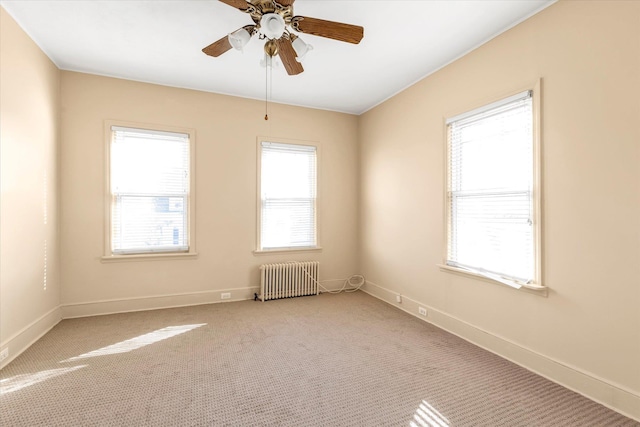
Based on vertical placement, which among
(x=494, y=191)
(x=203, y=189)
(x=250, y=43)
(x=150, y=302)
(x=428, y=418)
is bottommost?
(x=428, y=418)

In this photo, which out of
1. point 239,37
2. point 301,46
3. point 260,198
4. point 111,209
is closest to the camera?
point 239,37

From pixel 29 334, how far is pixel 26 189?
4.38ft

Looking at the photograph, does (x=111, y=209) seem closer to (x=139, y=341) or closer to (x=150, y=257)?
(x=150, y=257)

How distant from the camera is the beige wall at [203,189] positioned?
359 cm

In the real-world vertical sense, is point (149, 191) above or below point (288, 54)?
below

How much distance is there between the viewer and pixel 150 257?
152 inches

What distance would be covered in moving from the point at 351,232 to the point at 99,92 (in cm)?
381

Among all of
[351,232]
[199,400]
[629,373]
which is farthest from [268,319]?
[629,373]

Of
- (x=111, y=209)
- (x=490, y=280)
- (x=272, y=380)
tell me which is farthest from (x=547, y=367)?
(x=111, y=209)

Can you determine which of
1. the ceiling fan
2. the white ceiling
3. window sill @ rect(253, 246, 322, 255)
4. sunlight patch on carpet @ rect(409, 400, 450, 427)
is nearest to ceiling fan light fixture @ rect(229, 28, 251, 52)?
the ceiling fan

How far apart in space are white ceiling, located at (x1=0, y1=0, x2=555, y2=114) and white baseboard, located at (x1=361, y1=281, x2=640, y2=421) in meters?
2.71

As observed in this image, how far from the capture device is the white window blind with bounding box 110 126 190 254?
3752 mm

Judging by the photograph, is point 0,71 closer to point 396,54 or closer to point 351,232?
point 396,54

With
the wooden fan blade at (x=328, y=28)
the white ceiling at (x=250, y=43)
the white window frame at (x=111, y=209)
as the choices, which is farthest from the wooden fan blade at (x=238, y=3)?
the white window frame at (x=111, y=209)
